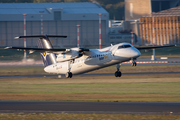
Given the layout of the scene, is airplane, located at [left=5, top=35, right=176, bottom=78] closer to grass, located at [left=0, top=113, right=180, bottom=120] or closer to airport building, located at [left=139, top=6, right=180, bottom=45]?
grass, located at [left=0, top=113, right=180, bottom=120]

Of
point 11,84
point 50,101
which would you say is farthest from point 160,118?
point 11,84

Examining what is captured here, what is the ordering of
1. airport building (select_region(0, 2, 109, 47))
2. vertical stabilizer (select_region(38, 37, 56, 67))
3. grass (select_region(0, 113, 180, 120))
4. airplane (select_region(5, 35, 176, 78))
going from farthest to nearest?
airport building (select_region(0, 2, 109, 47))
vertical stabilizer (select_region(38, 37, 56, 67))
airplane (select_region(5, 35, 176, 78))
grass (select_region(0, 113, 180, 120))

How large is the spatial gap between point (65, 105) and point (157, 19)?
69462mm

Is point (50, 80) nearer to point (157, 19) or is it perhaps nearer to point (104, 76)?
point (104, 76)

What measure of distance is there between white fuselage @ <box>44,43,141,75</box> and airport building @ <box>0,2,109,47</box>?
4955cm

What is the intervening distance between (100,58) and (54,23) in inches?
2270

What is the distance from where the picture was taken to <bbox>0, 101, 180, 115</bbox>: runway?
25817mm

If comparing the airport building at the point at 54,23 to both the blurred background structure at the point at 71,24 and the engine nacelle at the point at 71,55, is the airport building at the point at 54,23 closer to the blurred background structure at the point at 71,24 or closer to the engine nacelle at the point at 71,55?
the blurred background structure at the point at 71,24

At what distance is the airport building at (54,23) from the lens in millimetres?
88938

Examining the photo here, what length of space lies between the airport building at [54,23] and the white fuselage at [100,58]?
49.6 m

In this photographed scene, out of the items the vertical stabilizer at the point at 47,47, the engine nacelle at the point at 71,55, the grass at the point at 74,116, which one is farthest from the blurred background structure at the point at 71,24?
the grass at the point at 74,116

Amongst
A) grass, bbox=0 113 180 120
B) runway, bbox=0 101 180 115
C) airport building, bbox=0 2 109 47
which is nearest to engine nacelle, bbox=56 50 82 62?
runway, bbox=0 101 180 115

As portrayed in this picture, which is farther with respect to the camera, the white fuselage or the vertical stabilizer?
the vertical stabilizer

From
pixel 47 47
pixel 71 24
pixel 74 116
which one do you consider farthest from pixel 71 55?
pixel 71 24
